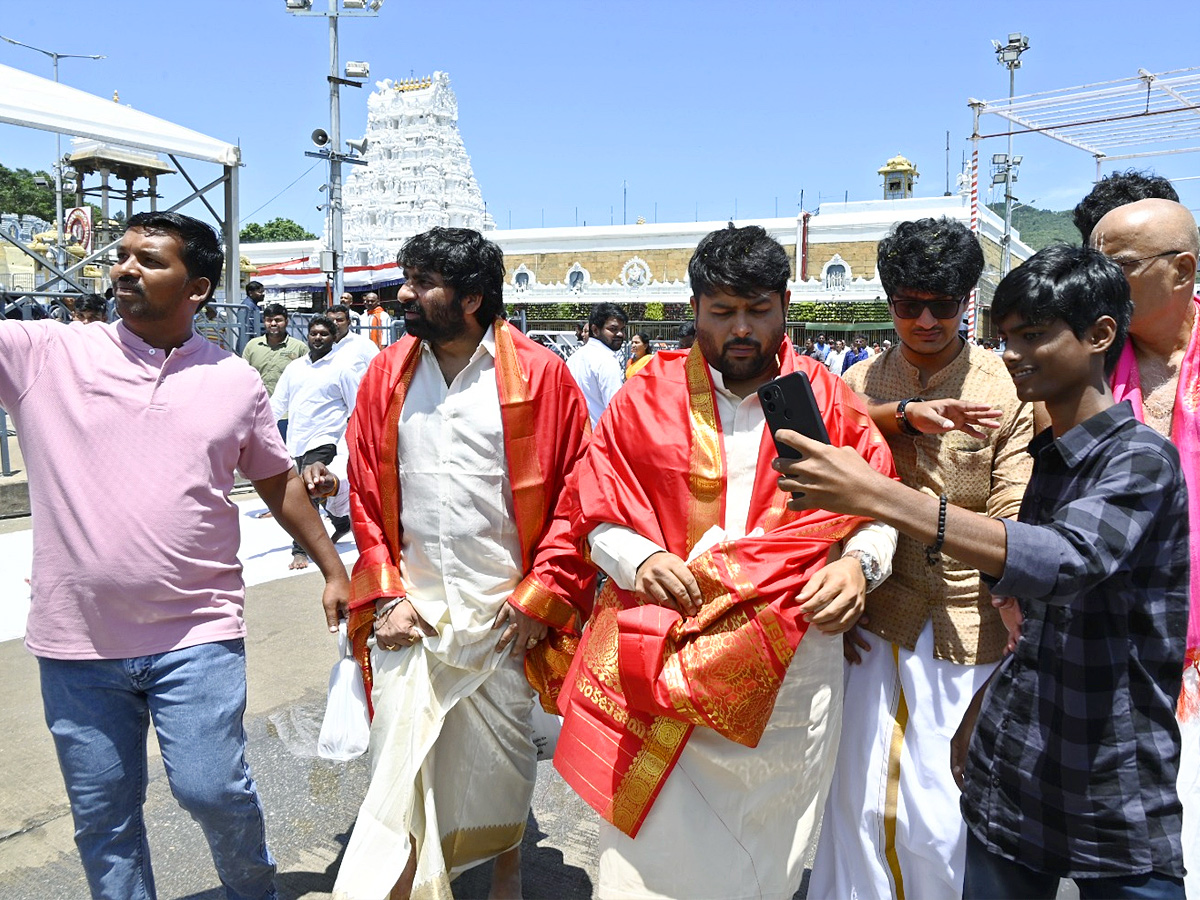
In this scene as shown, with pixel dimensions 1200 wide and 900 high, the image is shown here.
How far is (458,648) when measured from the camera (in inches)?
105

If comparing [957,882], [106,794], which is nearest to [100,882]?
[106,794]

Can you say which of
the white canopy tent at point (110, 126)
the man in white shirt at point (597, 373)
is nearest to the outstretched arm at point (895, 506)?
the man in white shirt at point (597, 373)

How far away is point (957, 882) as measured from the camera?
91.7 inches

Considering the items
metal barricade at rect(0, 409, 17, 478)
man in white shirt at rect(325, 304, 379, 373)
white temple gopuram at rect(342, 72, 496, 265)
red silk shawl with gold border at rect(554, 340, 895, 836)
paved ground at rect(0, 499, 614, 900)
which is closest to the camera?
red silk shawl with gold border at rect(554, 340, 895, 836)

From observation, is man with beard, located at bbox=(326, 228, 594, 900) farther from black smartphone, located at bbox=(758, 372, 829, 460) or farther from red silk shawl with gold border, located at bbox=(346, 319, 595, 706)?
black smartphone, located at bbox=(758, 372, 829, 460)

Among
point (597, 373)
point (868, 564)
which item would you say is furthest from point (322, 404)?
point (868, 564)

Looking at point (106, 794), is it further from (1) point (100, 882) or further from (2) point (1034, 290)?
(2) point (1034, 290)

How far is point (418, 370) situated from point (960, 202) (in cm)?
3941

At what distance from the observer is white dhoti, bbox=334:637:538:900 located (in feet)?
8.34

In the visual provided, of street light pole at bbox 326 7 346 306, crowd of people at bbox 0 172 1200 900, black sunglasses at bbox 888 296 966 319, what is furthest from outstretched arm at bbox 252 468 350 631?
street light pole at bbox 326 7 346 306

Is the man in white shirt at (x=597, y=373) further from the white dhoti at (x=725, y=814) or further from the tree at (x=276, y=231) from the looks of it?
the tree at (x=276, y=231)

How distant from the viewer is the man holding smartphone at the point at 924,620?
2330 mm

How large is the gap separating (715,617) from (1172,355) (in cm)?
132

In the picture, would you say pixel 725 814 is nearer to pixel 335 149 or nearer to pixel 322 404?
pixel 322 404
